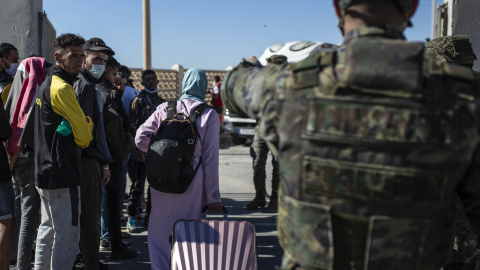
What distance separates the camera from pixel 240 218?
595 cm

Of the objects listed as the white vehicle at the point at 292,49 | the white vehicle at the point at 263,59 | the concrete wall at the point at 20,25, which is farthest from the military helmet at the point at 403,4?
the white vehicle at the point at 292,49

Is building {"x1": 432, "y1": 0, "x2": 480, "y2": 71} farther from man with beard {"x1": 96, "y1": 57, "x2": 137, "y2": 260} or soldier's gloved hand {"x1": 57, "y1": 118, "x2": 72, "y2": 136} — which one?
soldier's gloved hand {"x1": 57, "y1": 118, "x2": 72, "y2": 136}

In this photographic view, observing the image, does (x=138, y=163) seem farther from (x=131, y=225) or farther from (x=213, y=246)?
(x=213, y=246)

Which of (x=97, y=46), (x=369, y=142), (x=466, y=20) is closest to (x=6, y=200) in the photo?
(x=97, y=46)

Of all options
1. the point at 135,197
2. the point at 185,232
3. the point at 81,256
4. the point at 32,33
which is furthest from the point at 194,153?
the point at 32,33

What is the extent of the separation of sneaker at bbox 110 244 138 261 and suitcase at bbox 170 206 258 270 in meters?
1.71

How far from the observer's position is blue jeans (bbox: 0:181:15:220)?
3.31 meters

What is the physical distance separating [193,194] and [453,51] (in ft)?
7.34

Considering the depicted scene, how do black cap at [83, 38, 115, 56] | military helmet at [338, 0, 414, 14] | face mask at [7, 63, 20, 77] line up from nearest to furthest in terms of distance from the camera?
military helmet at [338, 0, 414, 14] < black cap at [83, 38, 115, 56] < face mask at [7, 63, 20, 77]

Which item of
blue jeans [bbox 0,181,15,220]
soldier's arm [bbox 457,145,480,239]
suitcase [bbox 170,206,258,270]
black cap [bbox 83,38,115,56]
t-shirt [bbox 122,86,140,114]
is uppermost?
black cap [bbox 83,38,115,56]

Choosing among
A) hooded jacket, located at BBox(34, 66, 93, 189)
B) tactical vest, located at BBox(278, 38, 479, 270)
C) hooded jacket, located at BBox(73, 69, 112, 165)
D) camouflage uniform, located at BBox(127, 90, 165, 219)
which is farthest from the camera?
camouflage uniform, located at BBox(127, 90, 165, 219)

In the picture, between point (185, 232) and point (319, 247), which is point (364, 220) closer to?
point (319, 247)

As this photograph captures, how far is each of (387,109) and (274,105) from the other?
40 cm

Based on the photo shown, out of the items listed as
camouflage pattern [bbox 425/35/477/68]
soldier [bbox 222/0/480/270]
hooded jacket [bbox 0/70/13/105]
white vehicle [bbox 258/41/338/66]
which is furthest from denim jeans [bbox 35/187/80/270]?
white vehicle [bbox 258/41/338/66]
